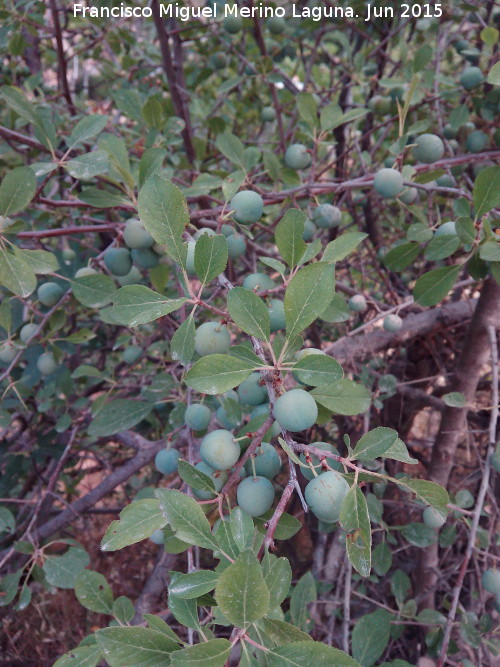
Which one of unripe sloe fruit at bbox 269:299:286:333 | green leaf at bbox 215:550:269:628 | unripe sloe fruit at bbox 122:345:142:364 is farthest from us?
unripe sloe fruit at bbox 122:345:142:364

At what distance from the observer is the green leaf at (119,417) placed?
3.69ft

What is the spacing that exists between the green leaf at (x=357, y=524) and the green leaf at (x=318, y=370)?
127 millimetres

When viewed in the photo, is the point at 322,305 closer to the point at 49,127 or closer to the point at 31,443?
the point at 49,127

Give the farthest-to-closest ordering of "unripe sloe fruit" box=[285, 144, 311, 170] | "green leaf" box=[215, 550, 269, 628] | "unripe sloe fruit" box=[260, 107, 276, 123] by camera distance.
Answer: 1. "unripe sloe fruit" box=[260, 107, 276, 123]
2. "unripe sloe fruit" box=[285, 144, 311, 170]
3. "green leaf" box=[215, 550, 269, 628]

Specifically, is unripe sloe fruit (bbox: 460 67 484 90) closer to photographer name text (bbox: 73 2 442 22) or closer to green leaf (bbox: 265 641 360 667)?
photographer name text (bbox: 73 2 442 22)

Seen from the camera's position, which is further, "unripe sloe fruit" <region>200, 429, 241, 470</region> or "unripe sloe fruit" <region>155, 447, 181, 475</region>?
"unripe sloe fruit" <region>155, 447, 181, 475</region>

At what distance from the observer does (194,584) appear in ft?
1.79

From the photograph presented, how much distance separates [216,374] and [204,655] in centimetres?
29

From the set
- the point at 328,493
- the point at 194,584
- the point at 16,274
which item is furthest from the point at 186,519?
the point at 16,274

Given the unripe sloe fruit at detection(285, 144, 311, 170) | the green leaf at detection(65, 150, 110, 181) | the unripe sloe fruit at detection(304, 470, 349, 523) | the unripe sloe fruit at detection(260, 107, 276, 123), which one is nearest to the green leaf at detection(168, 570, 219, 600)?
the unripe sloe fruit at detection(304, 470, 349, 523)

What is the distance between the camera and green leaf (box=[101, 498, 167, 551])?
57cm

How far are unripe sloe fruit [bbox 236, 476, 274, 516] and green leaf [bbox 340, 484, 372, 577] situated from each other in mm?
124

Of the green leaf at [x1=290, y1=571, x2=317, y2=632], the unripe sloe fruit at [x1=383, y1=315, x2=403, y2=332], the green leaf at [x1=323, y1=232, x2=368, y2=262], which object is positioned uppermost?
the green leaf at [x1=323, y1=232, x2=368, y2=262]

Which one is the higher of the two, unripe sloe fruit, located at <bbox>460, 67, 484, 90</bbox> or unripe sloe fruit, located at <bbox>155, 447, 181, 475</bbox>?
unripe sloe fruit, located at <bbox>460, 67, 484, 90</bbox>
